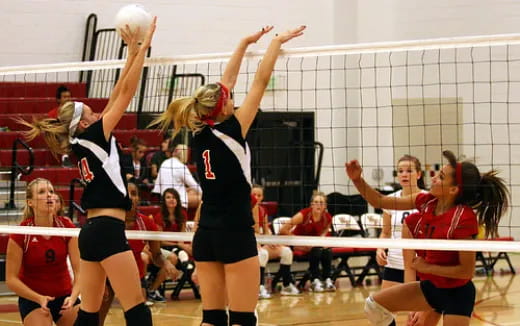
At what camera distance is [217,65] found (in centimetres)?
1492

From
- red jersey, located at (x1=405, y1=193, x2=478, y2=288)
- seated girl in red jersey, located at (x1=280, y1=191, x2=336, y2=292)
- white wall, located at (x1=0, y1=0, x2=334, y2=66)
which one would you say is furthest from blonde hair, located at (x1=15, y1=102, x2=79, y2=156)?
white wall, located at (x1=0, y1=0, x2=334, y2=66)

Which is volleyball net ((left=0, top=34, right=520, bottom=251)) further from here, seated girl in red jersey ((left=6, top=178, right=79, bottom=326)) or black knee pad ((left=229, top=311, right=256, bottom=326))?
black knee pad ((left=229, top=311, right=256, bottom=326))

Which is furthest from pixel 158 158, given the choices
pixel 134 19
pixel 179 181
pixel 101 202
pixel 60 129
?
pixel 101 202

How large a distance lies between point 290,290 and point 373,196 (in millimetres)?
5290

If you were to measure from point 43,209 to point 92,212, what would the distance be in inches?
52.5

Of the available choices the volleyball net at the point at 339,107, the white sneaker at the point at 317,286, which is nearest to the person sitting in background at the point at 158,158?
the volleyball net at the point at 339,107

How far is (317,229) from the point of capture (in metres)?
11.4

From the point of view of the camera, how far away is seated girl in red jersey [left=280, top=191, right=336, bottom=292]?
1136cm

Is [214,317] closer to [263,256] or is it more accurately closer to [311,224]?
[263,256]

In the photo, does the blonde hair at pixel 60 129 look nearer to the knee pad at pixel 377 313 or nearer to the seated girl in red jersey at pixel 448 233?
the seated girl in red jersey at pixel 448 233

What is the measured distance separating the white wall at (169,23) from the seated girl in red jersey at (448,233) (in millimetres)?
9466

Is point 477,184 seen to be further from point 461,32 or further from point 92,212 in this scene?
point 461,32

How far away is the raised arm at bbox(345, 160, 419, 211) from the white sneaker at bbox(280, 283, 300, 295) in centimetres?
490

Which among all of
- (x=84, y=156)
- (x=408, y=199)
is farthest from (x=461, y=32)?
(x=84, y=156)
